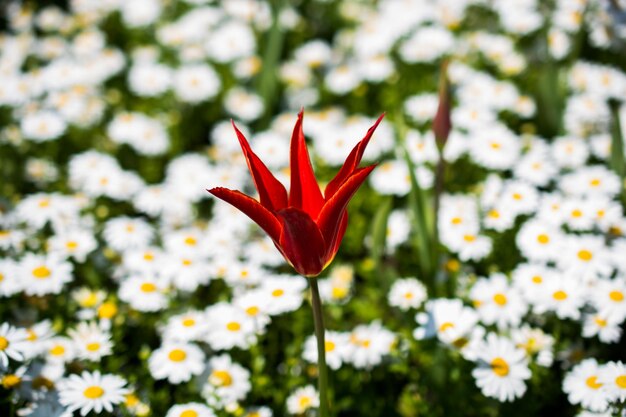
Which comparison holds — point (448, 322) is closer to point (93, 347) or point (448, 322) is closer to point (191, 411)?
point (191, 411)

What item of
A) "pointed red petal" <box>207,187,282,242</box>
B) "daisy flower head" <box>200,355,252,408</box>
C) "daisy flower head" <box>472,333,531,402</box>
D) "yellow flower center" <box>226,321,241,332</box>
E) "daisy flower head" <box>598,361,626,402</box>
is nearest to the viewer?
"pointed red petal" <box>207,187,282,242</box>

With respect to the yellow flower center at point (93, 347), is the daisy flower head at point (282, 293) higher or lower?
lower

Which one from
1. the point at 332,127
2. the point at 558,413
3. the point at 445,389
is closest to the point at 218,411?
the point at 445,389

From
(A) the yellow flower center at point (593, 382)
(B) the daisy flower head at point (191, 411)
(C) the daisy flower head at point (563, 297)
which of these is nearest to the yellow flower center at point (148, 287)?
(B) the daisy flower head at point (191, 411)

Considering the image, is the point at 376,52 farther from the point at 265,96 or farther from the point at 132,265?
Answer: the point at 132,265

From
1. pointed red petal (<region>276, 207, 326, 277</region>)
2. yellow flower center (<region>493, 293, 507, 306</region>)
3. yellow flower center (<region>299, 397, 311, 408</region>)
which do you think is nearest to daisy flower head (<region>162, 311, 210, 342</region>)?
yellow flower center (<region>299, 397, 311, 408</region>)

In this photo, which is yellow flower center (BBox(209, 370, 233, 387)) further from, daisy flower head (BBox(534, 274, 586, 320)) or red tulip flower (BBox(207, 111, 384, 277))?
daisy flower head (BBox(534, 274, 586, 320))

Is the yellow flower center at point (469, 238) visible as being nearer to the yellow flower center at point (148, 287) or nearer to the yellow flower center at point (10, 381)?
the yellow flower center at point (148, 287)
